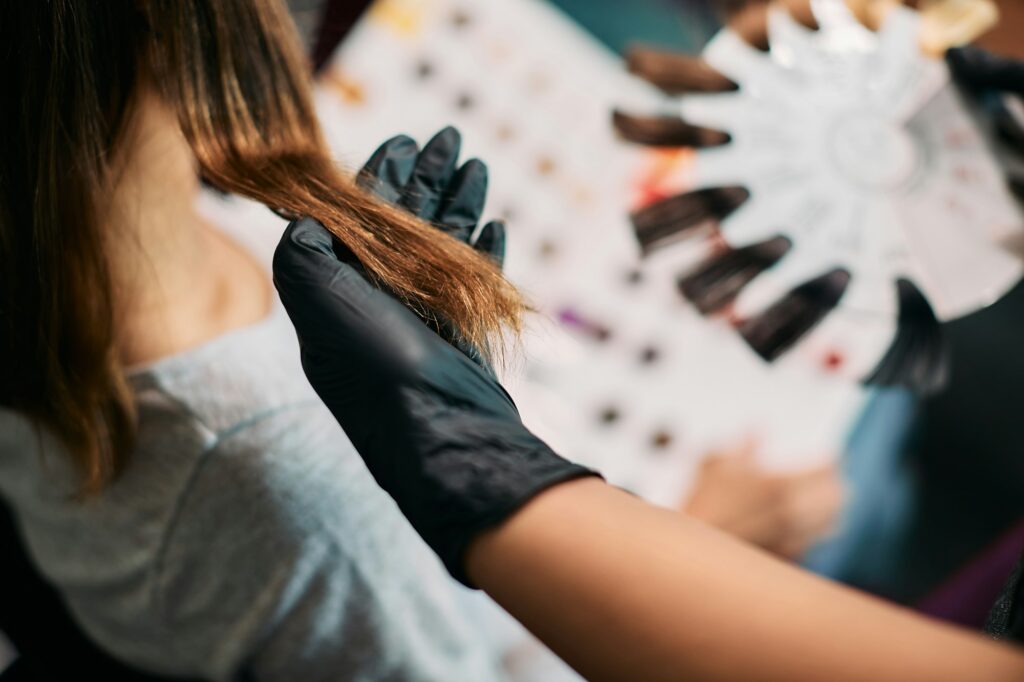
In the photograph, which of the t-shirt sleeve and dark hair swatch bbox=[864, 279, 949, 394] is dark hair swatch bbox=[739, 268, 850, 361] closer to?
dark hair swatch bbox=[864, 279, 949, 394]

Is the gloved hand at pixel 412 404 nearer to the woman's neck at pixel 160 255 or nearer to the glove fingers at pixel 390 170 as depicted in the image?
the glove fingers at pixel 390 170

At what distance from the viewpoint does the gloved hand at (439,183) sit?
0.65 meters

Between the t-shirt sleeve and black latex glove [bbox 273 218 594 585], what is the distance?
22 centimetres

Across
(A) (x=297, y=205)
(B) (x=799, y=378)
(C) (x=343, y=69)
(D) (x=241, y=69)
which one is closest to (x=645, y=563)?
(A) (x=297, y=205)

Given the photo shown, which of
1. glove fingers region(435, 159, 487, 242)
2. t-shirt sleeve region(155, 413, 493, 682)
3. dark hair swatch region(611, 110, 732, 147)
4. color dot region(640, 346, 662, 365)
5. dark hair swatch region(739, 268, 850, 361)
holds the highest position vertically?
dark hair swatch region(611, 110, 732, 147)

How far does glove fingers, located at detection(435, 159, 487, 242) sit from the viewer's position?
665 millimetres

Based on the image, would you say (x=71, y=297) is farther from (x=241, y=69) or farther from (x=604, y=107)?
(x=604, y=107)

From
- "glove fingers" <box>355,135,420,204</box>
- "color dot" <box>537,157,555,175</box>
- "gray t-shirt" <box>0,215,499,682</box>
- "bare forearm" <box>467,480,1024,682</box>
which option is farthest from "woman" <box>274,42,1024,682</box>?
"color dot" <box>537,157,555,175</box>

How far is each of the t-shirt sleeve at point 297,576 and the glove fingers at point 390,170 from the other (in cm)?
24

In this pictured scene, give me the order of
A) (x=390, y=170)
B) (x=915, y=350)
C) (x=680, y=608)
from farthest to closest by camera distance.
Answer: (x=915, y=350), (x=390, y=170), (x=680, y=608)

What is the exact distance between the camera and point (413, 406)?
478 millimetres

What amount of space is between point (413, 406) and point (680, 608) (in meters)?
0.19

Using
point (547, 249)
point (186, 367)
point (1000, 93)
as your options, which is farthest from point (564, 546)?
point (1000, 93)

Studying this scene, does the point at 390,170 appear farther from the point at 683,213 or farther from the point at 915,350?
the point at 915,350
